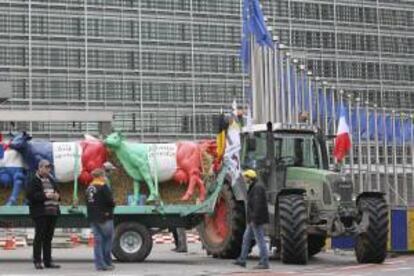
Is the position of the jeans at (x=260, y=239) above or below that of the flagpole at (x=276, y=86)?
below

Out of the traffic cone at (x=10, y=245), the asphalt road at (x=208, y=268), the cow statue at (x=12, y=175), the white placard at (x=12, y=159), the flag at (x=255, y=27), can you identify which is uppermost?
the flag at (x=255, y=27)

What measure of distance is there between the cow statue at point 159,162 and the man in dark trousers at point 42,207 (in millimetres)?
2576

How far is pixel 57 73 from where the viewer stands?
6738 cm

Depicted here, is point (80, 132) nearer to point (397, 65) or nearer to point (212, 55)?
point (212, 55)

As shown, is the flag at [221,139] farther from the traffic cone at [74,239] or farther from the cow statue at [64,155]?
the traffic cone at [74,239]

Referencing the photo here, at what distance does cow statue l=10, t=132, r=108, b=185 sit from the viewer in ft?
62.8

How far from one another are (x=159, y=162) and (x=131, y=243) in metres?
1.86

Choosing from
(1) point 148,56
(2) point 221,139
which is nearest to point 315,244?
(2) point 221,139

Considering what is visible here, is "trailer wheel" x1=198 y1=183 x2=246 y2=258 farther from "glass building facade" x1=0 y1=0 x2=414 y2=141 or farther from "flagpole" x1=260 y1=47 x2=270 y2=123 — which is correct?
"glass building facade" x1=0 y1=0 x2=414 y2=141

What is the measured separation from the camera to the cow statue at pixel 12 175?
1900cm

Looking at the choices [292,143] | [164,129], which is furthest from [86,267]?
[164,129]

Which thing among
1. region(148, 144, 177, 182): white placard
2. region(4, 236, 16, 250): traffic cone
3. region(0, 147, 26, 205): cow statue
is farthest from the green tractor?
region(4, 236, 16, 250): traffic cone

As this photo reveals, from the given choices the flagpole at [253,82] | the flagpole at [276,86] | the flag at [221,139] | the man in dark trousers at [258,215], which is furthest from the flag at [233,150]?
the flagpole at [276,86]

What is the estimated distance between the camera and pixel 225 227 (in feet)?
67.6
